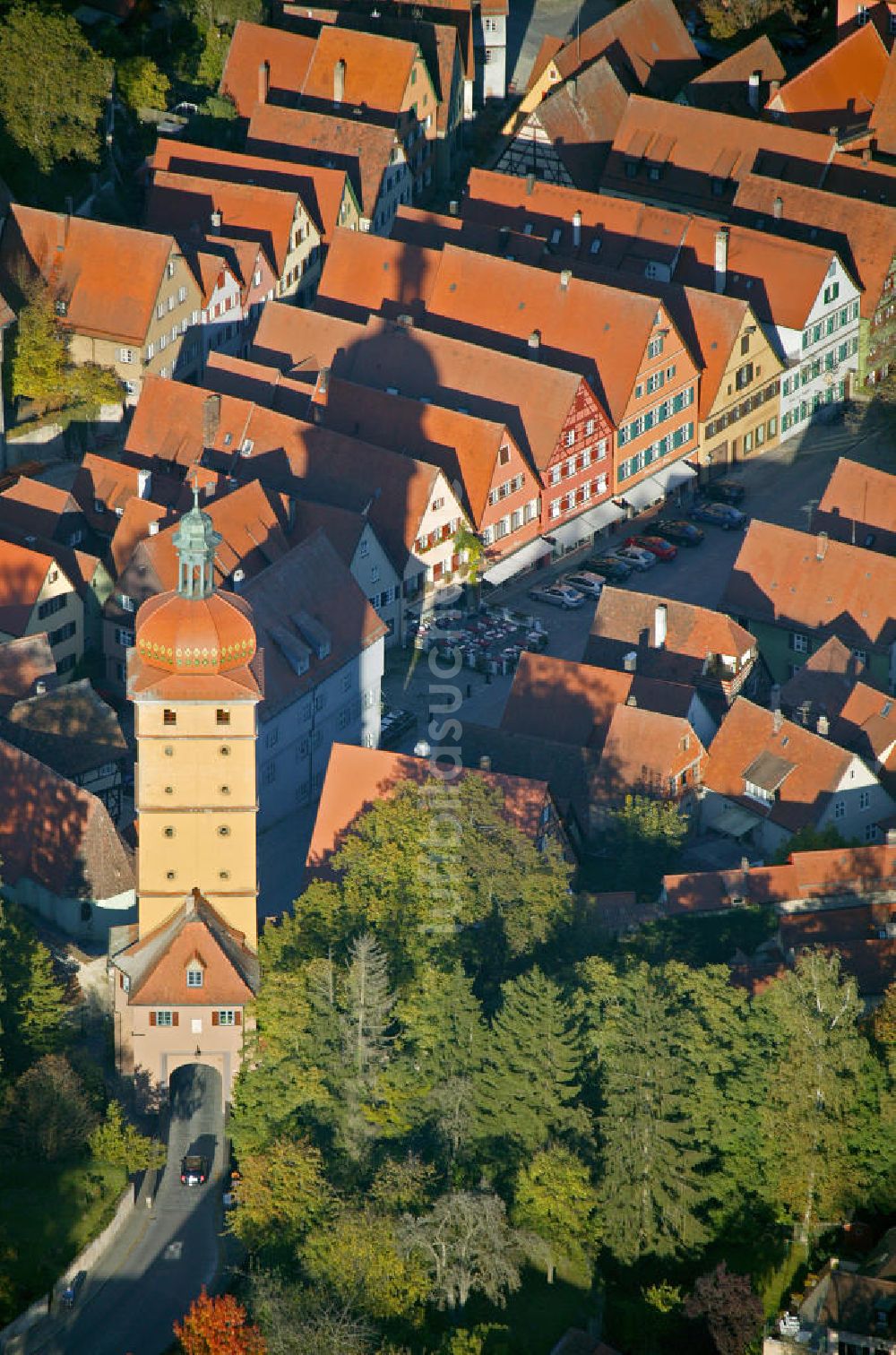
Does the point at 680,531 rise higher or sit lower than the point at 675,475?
lower

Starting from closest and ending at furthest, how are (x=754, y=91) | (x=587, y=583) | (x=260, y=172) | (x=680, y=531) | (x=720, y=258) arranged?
(x=587, y=583) < (x=680, y=531) < (x=720, y=258) < (x=260, y=172) < (x=754, y=91)

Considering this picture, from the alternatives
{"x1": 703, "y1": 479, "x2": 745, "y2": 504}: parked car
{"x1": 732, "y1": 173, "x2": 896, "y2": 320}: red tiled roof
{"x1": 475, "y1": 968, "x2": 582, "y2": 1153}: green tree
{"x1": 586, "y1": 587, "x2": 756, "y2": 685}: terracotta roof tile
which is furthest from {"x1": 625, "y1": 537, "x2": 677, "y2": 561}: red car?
{"x1": 475, "y1": 968, "x2": 582, "y2": 1153}: green tree

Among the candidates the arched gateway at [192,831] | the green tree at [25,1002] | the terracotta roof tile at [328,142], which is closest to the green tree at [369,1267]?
the arched gateway at [192,831]

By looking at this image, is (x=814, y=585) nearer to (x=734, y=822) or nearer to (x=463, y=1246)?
(x=734, y=822)

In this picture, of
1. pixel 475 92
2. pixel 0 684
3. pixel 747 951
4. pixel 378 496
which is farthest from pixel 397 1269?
pixel 475 92

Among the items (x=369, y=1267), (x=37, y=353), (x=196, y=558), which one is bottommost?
(x=369, y=1267)

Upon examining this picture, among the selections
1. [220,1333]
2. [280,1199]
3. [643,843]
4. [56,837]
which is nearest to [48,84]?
[56,837]

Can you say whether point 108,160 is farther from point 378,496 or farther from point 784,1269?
point 784,1269
